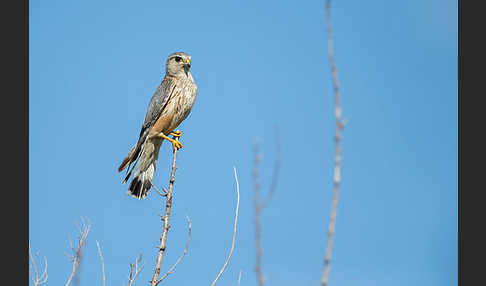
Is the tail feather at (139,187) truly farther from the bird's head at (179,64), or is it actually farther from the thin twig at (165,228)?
the thin twig at (165,228)

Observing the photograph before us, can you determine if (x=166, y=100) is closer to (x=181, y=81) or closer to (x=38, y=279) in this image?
(x=181, y=81)

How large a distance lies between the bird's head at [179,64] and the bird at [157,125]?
0.6 inches

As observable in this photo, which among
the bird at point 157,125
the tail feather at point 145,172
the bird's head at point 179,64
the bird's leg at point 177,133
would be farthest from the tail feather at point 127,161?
the bird's head at point 179,64

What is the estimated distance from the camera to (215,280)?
8.77 feet

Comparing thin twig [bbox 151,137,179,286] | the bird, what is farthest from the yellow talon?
thin twig [bbox 151,137,179,286]

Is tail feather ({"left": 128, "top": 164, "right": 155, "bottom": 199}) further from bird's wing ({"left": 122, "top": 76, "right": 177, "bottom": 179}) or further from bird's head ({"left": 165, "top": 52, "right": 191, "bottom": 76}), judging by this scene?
bird's head ({"left": 165, "top": 52, "right": 191, "bottom": 76})

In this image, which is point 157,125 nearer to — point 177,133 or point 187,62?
point 177,133

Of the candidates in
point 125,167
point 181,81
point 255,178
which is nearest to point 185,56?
point 181,81

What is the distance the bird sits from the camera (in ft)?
17.9

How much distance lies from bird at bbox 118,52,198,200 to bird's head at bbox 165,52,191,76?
15 mm

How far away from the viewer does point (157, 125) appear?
553cm

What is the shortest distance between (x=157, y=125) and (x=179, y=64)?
0.77 meters

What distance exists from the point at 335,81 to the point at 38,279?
7.95ft

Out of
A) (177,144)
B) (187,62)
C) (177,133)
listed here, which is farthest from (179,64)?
(177,144)
